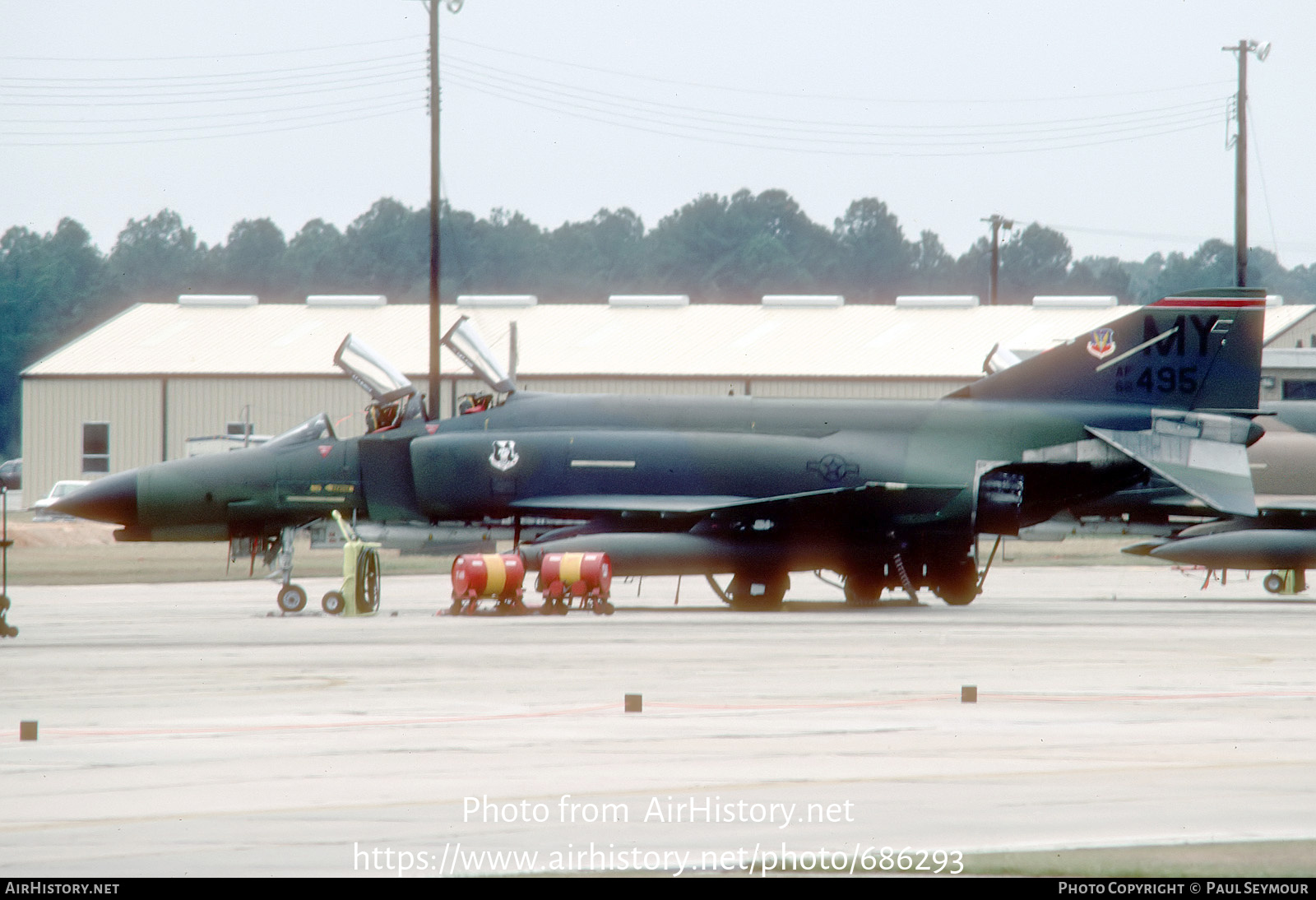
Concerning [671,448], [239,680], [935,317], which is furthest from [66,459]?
[239,680]

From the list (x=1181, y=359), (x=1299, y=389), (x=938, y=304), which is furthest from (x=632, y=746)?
(x=938, y=304)

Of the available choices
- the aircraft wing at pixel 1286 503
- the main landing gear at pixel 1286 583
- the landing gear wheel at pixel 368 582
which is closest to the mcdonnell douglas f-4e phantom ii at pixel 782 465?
the landing gear wheel at pixel 368 582

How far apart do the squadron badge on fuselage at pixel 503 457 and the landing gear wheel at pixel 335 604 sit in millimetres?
3165

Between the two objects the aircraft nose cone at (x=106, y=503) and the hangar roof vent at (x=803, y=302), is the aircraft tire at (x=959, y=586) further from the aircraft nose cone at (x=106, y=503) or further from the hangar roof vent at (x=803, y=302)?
the hangar roof vent at (x=803, y=302)

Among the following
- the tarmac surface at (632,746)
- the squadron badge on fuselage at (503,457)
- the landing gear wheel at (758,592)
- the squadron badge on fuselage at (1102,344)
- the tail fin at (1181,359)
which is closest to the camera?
the tarmac surface at (632,746)

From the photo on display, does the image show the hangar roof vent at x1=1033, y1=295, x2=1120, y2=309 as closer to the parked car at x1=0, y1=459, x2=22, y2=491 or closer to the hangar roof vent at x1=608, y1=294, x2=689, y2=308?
the hangar roof vent at x1=608, y1=294, x2=689, y2=308

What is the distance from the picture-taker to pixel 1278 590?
94.0 ft

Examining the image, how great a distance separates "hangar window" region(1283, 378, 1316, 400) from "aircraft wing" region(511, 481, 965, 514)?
16.6 meters

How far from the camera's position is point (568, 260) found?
132750 millimetres

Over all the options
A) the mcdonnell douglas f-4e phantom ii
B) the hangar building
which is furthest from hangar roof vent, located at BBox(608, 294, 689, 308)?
the mcdonnell douglas f-4e phantom ii

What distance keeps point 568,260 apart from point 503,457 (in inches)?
4337

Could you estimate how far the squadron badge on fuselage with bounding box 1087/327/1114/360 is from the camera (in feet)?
81.4

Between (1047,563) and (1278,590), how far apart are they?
33.6ft

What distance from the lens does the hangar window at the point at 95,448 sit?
55.7m
